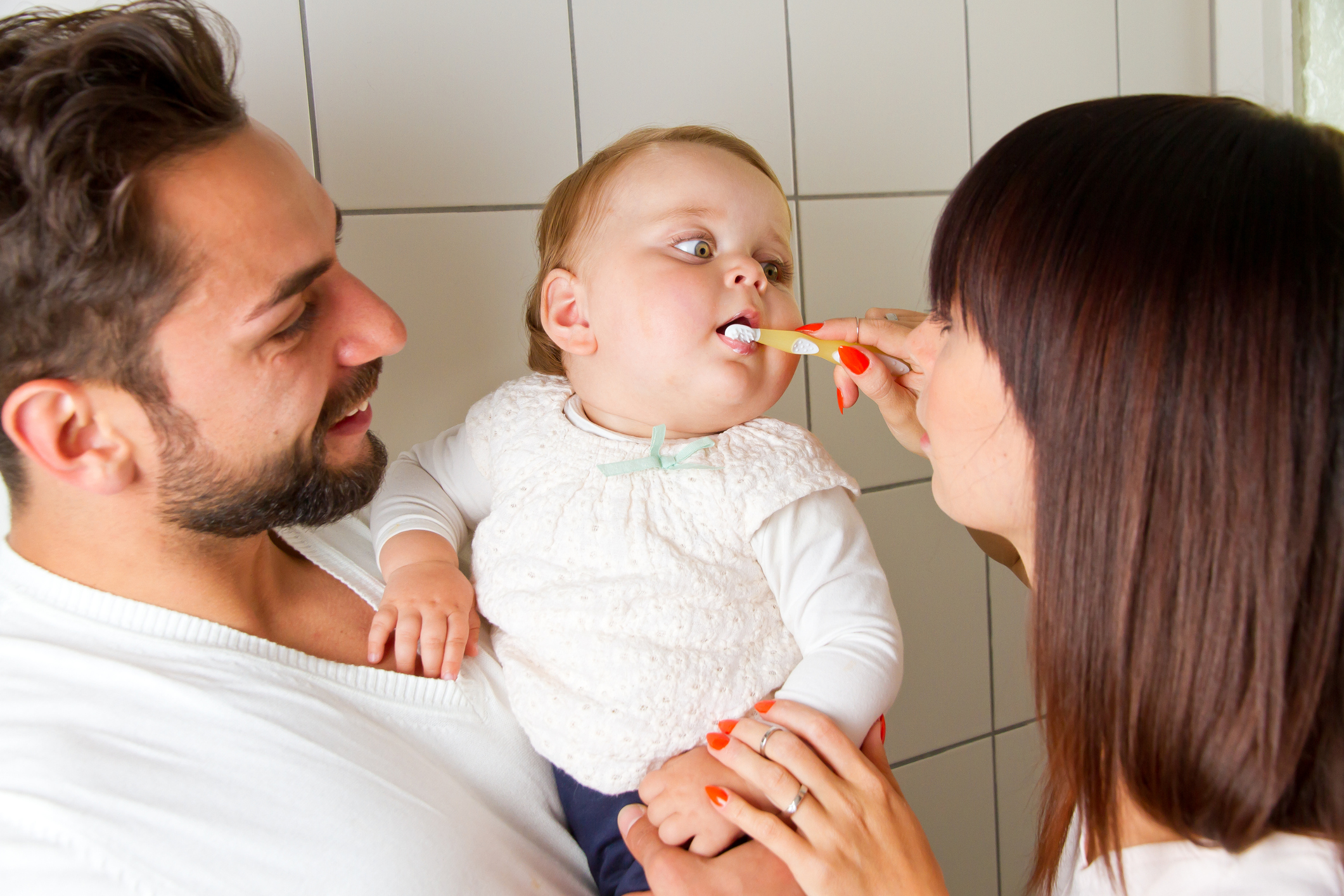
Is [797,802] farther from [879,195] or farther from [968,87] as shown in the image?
[968,87]

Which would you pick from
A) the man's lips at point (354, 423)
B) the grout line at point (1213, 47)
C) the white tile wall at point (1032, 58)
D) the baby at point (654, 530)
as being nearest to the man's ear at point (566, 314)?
the baby at point (654, 530)

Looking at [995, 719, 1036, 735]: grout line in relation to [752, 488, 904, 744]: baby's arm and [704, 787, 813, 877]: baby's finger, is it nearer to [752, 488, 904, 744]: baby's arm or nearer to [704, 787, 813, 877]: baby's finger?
[752, 488, 904, 744]: baby's arm

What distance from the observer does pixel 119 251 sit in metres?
0.70

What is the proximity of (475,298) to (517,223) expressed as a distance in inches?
4.5

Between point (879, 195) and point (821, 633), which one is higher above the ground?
point (879, 195)

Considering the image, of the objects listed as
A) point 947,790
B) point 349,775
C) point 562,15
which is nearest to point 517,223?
point 562,15

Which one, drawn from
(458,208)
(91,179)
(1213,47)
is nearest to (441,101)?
(458,208)

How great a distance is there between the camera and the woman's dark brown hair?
59cm

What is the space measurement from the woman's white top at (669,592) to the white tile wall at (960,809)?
775 mm

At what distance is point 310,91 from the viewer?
3.28ft

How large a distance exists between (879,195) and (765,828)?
3.29 feet

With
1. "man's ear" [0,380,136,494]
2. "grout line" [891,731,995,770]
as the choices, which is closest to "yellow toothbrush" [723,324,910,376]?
"man's ear" [0,380,136,494]

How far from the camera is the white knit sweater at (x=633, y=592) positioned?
0.87 m

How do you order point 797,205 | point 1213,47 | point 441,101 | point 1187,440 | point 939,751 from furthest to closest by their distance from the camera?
1. point 1213,47
2. point 939,751
3. point 797,205
4. point 441,101
5. point 1187,440
